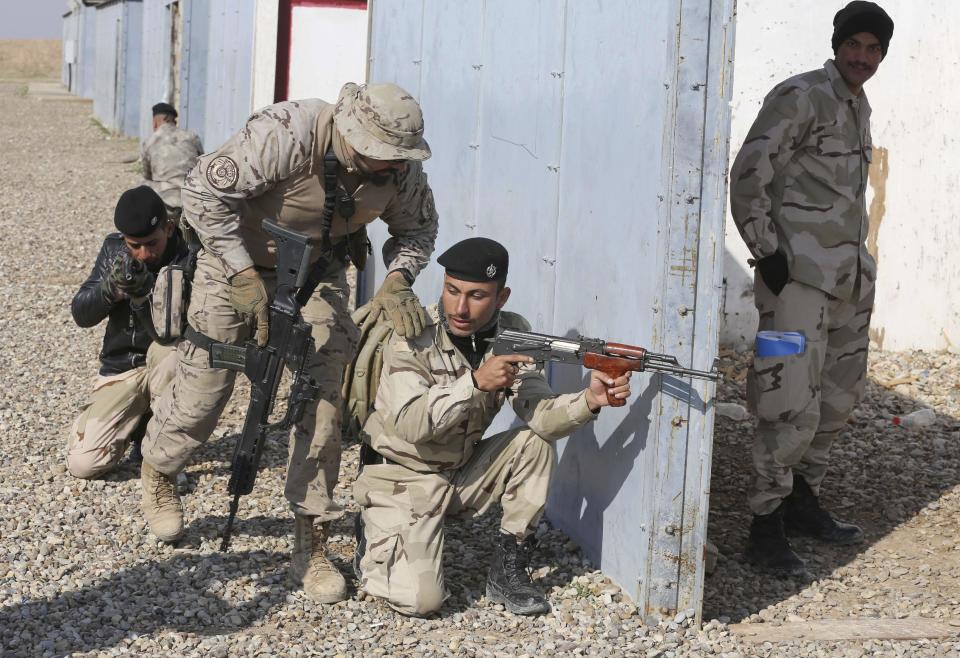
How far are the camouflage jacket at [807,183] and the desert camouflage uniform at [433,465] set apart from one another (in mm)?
1015

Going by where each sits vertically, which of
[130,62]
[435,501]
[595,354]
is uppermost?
[130,62]

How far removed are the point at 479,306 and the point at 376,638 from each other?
3.72ft

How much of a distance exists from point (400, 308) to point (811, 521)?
207 centimetres

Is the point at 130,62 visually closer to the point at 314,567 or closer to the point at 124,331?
the point at 124,331

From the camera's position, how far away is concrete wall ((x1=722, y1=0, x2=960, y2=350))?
7.82 meters

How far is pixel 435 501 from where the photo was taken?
167 inches

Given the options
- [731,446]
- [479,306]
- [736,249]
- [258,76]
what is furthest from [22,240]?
[479,306]

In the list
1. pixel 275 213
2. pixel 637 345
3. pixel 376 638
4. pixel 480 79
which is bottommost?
pixel 376 638

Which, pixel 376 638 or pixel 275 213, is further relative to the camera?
pixel 275 213

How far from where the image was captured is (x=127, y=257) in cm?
496

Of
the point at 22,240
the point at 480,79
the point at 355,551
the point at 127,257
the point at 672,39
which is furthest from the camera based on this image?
the point at 22,240

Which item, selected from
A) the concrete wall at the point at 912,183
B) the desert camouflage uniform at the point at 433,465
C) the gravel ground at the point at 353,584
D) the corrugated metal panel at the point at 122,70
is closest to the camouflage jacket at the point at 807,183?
the desert camouflage uniform at the point at 433,465

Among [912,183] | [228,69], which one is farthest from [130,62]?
[912,183]

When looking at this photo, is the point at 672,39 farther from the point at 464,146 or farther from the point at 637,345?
the point at 464,146
